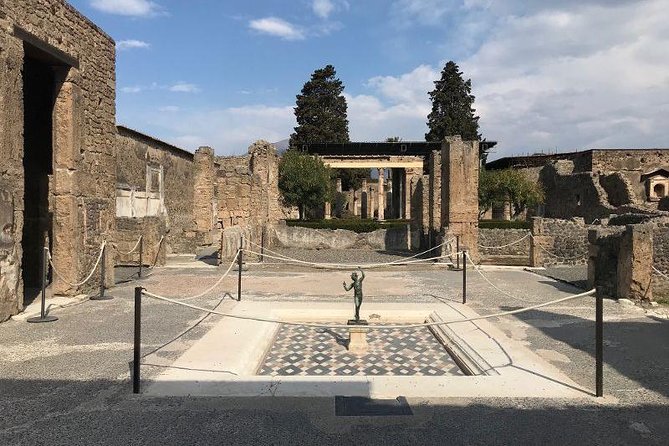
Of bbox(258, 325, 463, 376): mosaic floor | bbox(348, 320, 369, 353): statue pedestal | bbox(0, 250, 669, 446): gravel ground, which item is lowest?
bbox(258, 325, 463, 376): mosaic floor

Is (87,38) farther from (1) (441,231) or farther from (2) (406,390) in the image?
(1) (441,231)

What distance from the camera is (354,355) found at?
6438mm

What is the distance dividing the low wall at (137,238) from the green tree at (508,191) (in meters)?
20.5

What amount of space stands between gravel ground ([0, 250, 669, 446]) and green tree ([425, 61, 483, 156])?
41.2 m

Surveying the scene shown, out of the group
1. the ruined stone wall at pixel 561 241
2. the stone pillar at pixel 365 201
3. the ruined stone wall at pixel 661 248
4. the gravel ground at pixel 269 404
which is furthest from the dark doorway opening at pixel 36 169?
the stone pillar at pixel 365 201

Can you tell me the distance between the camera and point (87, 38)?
9.66 meters

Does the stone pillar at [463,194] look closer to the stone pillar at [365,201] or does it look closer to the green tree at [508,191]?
the green tree at [508,191]

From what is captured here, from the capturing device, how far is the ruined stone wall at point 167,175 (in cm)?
2019

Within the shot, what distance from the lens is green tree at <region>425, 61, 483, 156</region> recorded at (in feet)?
155

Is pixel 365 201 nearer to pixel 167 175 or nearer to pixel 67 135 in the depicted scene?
pixel 167 175

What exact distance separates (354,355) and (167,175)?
68.2ft

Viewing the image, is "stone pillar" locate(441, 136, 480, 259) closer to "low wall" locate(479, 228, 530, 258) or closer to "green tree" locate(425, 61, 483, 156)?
"low wall" locate(479, 228, 530, 258)

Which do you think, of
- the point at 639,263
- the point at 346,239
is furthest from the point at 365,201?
the point at 639,263

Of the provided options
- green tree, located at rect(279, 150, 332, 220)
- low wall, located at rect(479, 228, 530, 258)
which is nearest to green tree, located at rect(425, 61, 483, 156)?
green tree, located at rect(279, 150, 332, 220)
